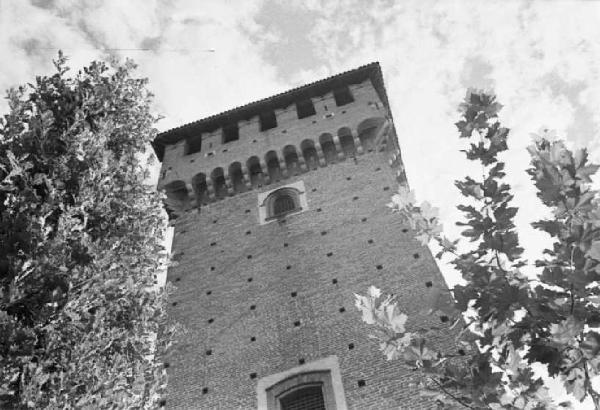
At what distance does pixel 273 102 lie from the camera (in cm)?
1991

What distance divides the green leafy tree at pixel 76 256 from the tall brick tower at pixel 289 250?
13.0ft

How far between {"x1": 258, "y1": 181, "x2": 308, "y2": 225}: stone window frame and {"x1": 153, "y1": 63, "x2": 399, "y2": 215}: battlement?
0.60 metres

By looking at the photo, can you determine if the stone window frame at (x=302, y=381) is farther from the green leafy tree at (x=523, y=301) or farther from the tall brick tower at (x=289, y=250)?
the green leafy tree at (x=523, y=301)

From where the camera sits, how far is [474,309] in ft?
13.3

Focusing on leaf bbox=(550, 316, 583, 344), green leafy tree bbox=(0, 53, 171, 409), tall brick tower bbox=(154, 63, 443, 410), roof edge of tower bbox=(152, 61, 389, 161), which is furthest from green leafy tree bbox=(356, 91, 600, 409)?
roof edge of tower bbox=(152, 61, 389, 161)

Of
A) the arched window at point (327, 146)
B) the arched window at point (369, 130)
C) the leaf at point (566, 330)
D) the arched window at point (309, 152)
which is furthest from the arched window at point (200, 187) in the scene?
the leaf at point (566, 330)

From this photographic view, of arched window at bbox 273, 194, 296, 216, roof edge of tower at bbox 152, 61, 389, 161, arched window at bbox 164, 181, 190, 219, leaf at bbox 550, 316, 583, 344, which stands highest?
roof edge of tower at bbox 152, 61, 389, 161

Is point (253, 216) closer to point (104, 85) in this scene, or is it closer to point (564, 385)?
point (104, 85)

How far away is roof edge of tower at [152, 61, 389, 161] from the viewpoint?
19.6 metres

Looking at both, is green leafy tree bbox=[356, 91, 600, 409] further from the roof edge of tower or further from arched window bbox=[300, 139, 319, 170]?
the roof edge of tower

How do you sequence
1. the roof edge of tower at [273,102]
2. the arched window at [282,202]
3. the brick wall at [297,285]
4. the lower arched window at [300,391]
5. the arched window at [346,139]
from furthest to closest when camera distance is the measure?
the roof edge of tower at [273,102], the arched window at [346,139], the arched window at [282,202], the brick wall at [297,285], the lower arched window at [300,391]

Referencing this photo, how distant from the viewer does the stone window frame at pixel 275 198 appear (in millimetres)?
15101

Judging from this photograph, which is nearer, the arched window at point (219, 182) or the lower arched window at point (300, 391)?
the lower arched window at point (300, 391)

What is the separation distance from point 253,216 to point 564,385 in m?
12.1
